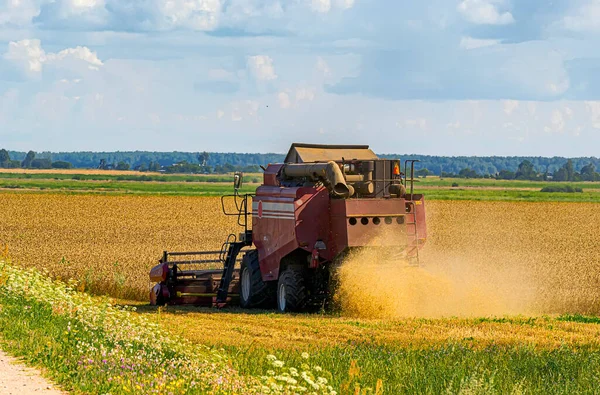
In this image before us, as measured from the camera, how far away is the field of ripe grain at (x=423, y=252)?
18.1 m

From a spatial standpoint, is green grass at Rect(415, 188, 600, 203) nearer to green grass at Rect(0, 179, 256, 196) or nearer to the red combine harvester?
green grass at Rect(0, 179, 256, 196)

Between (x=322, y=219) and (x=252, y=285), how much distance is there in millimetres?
2817

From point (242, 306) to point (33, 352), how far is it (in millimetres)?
9198

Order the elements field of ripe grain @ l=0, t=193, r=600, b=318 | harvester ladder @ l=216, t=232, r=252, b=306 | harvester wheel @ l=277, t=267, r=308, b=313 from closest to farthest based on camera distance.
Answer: field of ripe grain @ l=0, t=193, r=600, b=318
harvester wheel @ l=277, t=267, r=308, b=313
harvester ladder @ l=216, t=232, r=252, b=306

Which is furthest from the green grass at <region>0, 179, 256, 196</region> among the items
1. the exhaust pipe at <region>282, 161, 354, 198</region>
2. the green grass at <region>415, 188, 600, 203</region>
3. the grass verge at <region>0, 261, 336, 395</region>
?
the grass verge at <region>0, 261, 336, 395</region>

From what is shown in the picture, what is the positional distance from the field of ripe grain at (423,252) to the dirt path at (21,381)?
7752mm

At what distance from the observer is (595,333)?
15383 mm

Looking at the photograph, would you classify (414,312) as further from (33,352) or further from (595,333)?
(33,352)

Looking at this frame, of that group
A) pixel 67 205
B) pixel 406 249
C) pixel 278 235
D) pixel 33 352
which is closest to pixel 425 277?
pixel 406 249

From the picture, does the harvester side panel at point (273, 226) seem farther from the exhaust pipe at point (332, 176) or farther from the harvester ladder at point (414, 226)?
the harvester ladder at point (414, 226)

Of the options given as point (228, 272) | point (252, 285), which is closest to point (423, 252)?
point (252, 285)

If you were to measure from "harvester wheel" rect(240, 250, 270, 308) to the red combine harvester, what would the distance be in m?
0.02

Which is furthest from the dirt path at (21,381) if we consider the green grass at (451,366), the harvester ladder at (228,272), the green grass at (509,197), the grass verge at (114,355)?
the green grass at (509,197)

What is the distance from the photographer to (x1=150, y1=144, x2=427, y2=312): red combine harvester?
1773cm
